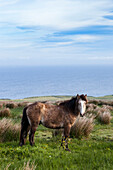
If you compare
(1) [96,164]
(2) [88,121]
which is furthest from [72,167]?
(2) [88,121]

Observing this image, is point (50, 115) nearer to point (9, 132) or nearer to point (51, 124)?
point (51, 124)

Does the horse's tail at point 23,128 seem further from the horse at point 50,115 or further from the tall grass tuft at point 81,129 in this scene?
the tall grass tuft at point 81,129

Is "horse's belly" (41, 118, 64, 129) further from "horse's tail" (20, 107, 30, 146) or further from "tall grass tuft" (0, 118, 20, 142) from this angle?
"tall grass tuft" (0, 118, 20, 142)

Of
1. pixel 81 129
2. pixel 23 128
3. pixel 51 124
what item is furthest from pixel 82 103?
pixel 81 129

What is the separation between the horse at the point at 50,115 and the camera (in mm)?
7164

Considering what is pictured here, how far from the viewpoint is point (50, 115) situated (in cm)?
740

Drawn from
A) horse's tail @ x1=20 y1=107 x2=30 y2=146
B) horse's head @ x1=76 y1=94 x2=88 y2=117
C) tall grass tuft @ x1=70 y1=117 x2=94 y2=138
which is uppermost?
horse's head @ x1=76 y1=94 x2=88 y2=117

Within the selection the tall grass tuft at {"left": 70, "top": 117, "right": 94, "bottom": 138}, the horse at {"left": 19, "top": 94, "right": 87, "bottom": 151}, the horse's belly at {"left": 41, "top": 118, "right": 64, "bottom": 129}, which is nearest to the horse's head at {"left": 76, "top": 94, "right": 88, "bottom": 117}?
the horse at {"left": 19, "top": 94, "right": 87, "bottom": 151}

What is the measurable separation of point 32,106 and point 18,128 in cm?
220

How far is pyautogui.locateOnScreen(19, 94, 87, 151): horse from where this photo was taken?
7.16 m

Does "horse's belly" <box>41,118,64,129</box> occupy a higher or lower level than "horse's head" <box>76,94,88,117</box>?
lower

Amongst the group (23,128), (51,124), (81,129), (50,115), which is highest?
(50,115)

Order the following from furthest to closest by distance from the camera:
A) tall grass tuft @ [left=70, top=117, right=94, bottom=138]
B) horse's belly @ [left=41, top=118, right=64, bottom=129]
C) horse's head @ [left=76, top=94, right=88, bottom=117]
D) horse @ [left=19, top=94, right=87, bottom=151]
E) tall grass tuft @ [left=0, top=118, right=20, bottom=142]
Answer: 1. tall grass tuft @ [left=70, top=117, right=94, bottom=138]
2. tall grass tuft @ [left=0, top=118, right=20, bottom=142]
3. horse's belly @ [left=41, top=118, right=64, bottom=129]
4. horse @ [left=19, top=94, right=87, bottom=151]
5. horse's head @ [left=76, top=94, right=88, bottom=117]

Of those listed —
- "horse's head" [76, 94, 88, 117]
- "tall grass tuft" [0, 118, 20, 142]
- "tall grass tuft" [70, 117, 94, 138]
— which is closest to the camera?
"horse's head" [76, 94, 88, 117]
